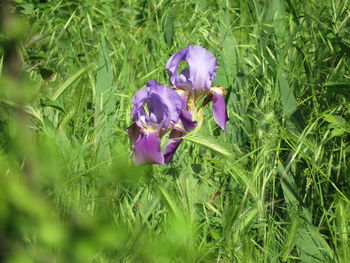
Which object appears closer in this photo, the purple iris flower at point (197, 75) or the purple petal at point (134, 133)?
the purple petal at point (134, 133)

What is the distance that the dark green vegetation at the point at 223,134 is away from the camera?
4.17 feet

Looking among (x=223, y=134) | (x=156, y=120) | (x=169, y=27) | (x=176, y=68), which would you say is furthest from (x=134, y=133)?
(x=169, y=27)

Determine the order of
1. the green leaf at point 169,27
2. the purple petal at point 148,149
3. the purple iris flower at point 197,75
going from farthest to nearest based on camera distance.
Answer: the green leaf at point 169,27 < the purple iris flower at point 197,75 < the purple petal at point 148,149

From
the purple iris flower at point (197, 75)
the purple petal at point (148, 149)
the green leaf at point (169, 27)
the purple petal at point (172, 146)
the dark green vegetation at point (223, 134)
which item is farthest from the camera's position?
the green leaf at point (169, 27)

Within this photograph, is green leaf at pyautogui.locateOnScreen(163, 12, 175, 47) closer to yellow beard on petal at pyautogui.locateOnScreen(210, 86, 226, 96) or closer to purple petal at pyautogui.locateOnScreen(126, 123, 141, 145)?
yellow beard on petal at pyautogui.locateOnScreen(210, 86, 226, 96)

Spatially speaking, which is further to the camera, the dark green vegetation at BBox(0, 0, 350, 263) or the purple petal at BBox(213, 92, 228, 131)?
the purple petal at BBox(213, 92, 228, 131)

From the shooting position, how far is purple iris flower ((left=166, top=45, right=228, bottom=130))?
5.34 feet

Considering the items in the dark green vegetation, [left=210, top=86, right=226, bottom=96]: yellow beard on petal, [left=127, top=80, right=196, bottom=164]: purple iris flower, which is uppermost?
[left=127, top=80, right=196, bottom=164]: purple iris flower

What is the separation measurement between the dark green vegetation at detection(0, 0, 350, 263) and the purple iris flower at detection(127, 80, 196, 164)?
0.08m

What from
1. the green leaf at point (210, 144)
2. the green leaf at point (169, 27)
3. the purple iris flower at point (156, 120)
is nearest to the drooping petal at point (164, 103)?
the purple iris flower at point (156, 120)

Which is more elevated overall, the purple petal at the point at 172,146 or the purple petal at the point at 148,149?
the purple petal at the point at 148,149

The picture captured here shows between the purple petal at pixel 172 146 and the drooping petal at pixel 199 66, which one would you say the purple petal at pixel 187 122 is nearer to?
the purple petal at pixel 172 146

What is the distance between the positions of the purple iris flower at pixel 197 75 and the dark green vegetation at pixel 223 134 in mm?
122

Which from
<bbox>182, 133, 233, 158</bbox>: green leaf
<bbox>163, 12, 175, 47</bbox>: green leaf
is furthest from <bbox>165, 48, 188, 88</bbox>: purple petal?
<bbox>163, 12, 175, 47</bbox>: green leaf
